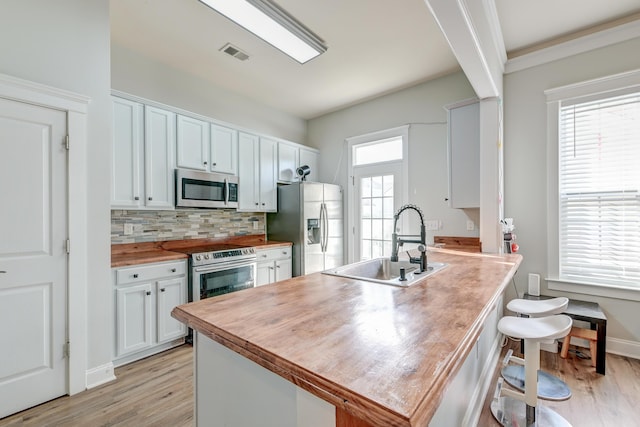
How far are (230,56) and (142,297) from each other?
8.34 feet

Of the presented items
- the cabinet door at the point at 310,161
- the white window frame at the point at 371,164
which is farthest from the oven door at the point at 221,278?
the cabinet door at the point at 310,161

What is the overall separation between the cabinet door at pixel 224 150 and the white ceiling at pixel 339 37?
2.28 feet

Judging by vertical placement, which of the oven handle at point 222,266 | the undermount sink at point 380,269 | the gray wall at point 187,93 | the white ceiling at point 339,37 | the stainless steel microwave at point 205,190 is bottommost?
the oven handle at point 222,266

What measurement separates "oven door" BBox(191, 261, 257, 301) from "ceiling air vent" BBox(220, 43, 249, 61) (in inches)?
87.0

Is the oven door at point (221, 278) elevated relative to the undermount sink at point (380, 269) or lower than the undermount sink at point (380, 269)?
lower

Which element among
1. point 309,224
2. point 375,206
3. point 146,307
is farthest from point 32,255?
point 375,206

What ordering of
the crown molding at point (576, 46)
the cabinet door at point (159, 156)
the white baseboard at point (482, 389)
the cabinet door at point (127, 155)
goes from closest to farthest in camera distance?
the white baseboard at point (482, 389) < the crown molding at point (576, 46) < the cabinet door at point (127, 155) < the cabinet door at point (159, 156)

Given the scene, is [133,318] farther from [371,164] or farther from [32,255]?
[371,164]

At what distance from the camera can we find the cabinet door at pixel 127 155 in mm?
2531

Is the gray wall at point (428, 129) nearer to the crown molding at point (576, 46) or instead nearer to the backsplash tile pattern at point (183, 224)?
the crown molding at point (576, 46)

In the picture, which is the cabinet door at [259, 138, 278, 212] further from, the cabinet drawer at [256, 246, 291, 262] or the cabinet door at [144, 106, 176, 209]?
the cabinet door at [144, 106, 176, 209]

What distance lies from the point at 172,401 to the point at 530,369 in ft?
7.45

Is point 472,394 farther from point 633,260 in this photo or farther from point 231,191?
point 231,191

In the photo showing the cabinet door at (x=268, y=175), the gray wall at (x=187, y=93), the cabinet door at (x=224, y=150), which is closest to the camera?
the gray wall at (x=187, y=93)
